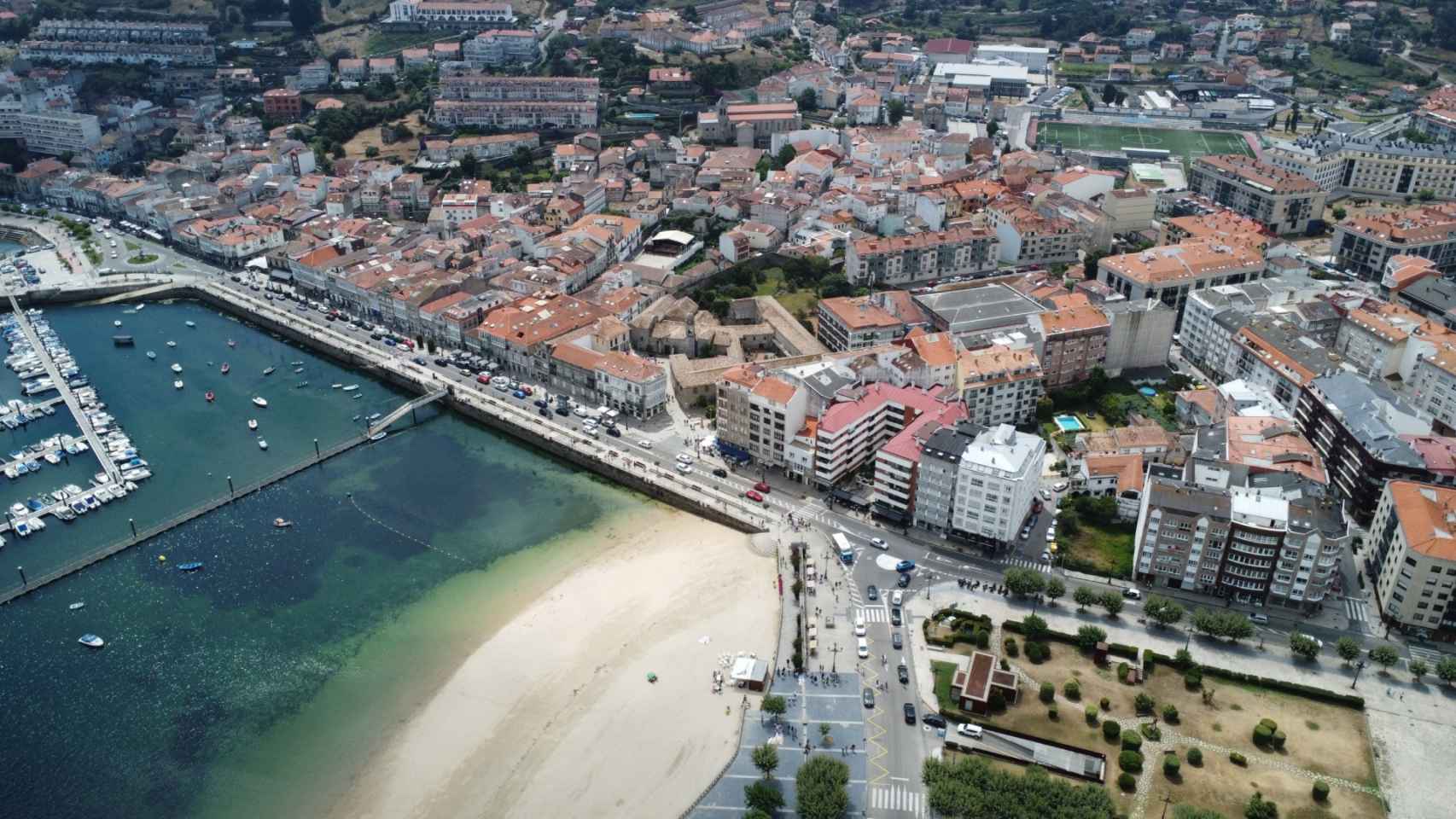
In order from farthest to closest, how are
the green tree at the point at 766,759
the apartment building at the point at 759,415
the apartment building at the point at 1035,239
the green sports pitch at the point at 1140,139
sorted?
the green sports pitch at the point at 1140,139, the apartment building at the point at 1035,239, the apartment building at the point at 759,415, the green tree at the point at 766,759

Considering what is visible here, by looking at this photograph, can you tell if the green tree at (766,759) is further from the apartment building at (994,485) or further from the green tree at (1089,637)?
the apartment building at (994,485)

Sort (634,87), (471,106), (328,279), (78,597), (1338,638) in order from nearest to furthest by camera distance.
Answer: (1338,638)
(78,597)
(328,279)
(471,106)
(634,87)

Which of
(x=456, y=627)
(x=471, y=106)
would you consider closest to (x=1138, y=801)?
(x=456, y=627)

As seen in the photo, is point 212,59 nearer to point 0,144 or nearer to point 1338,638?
point 0,144

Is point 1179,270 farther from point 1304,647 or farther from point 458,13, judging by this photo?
point 458,13

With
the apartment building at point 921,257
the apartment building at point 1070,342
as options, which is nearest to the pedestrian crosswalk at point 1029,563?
the apartment building at point 1070,342

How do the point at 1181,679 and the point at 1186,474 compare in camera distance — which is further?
the point at 1186,474
